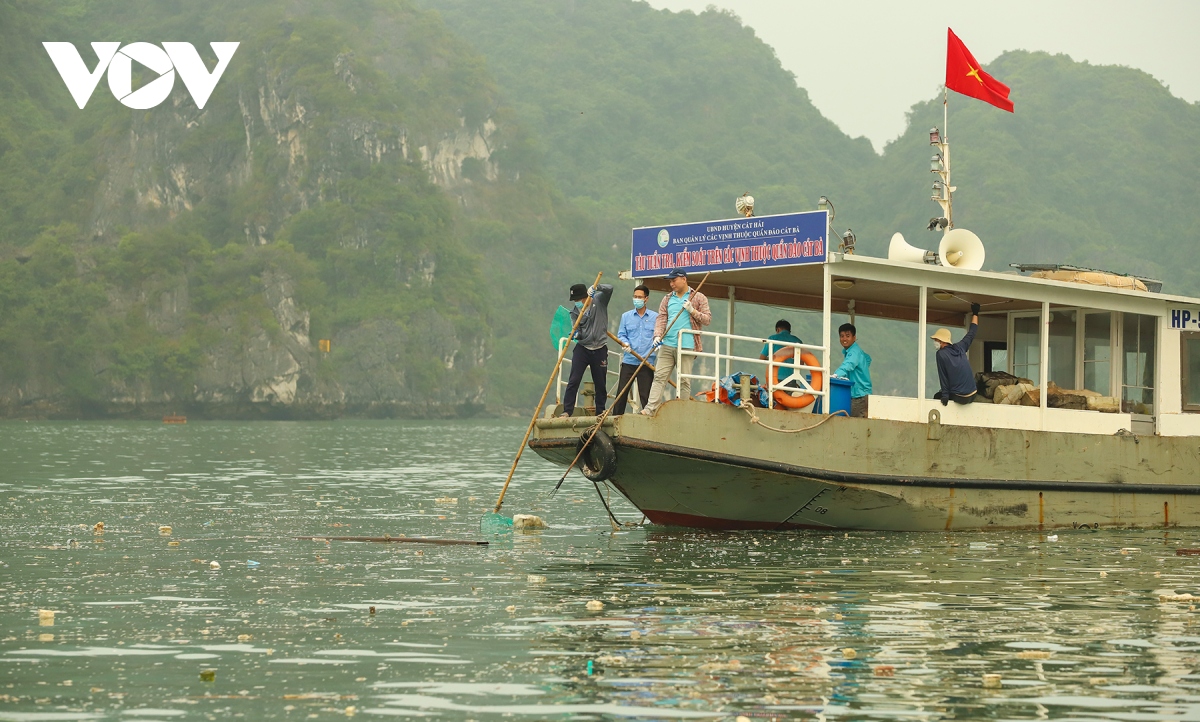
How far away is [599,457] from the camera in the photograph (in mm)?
15625

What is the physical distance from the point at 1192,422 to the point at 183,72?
131 m

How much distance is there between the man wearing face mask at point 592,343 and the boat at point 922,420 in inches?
21.4

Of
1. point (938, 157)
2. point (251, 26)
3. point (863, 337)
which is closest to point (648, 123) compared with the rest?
point (251, 26)

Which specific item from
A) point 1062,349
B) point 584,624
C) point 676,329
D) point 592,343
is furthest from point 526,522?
point 584,624

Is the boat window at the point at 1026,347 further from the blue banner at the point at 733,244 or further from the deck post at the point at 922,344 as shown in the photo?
the blue banner at the point at 733,244

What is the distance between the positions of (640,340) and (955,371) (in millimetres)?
3324

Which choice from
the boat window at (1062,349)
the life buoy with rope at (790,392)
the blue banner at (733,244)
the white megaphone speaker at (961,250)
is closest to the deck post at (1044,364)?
the boat window at (1062,349)

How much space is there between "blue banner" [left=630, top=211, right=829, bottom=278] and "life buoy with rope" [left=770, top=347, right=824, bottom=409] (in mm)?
977

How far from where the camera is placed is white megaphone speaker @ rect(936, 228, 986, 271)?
17.3m

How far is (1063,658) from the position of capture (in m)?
9.60

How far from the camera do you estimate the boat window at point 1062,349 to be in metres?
18.8

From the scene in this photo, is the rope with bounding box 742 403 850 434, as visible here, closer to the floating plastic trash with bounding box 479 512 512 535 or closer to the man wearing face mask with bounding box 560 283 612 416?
the man wearing face mask with bounding box 560 283 612 416

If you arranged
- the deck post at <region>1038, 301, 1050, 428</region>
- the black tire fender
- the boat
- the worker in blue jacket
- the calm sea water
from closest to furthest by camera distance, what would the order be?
the calm sea water < the black tire fender < the boat < the worker in blue jacket < the deck post at <region>1038, 301, 1050, 428</region>

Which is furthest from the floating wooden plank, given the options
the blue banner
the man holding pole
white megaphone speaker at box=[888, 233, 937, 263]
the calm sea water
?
white megaphone speaker at box=[888, 233, 937, 263]
